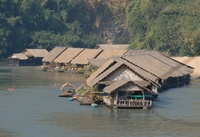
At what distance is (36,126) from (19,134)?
2.12 meters

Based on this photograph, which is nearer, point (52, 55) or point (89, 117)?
point (89, 117)

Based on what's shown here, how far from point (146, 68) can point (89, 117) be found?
12234 mm

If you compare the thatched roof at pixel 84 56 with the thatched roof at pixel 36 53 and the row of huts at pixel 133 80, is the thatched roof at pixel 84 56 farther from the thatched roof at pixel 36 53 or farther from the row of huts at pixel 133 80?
the row of huts at pixel 133 80

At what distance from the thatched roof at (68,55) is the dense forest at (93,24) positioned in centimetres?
1031

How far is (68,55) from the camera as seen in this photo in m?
74.4

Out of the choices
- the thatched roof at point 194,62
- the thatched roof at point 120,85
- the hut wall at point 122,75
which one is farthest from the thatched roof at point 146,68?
the thatched roof at point 194,62

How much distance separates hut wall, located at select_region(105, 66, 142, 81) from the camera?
4338 centimetres

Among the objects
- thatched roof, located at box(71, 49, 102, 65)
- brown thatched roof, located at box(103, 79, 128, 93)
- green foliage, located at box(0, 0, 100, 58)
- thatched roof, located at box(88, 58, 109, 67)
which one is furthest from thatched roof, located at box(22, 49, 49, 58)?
brown thatched roof, located at box(103, 79, 128, 93)

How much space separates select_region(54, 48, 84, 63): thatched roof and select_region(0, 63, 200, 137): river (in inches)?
841

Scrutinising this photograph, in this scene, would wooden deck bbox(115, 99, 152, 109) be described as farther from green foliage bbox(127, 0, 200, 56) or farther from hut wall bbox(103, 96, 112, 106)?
green foliage bbox(127, 0, 200, 56)

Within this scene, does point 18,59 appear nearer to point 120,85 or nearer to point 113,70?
point 113,70

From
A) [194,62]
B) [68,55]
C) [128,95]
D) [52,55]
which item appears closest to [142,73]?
[128,95]

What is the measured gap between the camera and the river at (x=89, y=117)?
1355 inches

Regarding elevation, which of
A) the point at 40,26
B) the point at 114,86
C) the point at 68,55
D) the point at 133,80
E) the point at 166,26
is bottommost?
the point at 114,86
